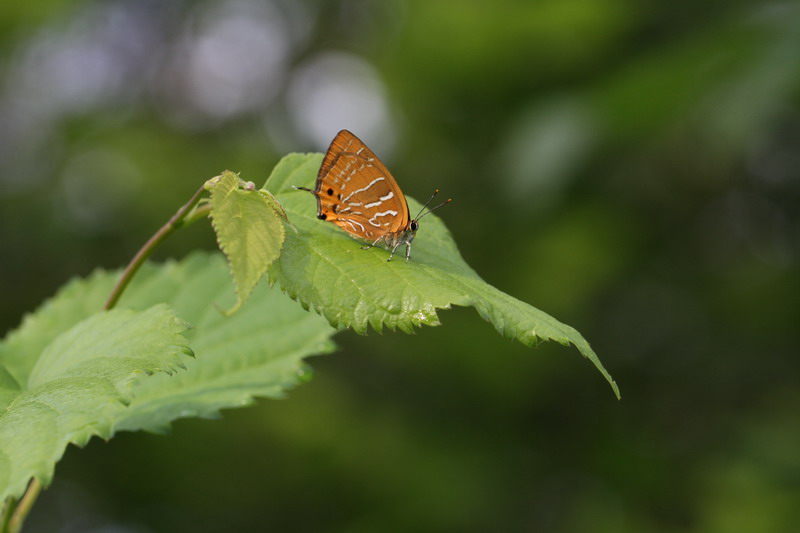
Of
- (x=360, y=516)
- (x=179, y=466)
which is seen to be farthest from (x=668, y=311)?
(x=179, y=466)

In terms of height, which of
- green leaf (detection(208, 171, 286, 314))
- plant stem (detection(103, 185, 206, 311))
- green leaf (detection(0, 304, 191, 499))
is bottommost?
green leaf (detection(0, 304, 191, 499))

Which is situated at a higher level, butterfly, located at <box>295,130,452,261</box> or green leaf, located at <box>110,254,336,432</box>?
butterfly, located at <box>295,130,452,261</box>

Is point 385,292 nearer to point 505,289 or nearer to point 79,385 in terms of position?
point 79,385

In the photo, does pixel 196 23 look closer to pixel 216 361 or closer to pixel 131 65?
pixel 131 65

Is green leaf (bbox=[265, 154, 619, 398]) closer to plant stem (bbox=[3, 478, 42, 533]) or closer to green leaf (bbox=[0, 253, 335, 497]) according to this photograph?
green leaf (bbox=[0, 253, 335, 497])

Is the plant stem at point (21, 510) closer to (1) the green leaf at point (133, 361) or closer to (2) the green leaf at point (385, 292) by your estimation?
(1) the green leaf at point (133, 361)

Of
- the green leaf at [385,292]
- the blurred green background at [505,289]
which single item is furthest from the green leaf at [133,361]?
the blurred green background at [505,289]

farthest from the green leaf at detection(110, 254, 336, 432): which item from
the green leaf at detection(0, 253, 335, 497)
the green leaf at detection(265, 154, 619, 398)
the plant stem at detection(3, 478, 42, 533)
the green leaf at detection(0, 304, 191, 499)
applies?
the green leaf at detection(265, 154, 619, 398)

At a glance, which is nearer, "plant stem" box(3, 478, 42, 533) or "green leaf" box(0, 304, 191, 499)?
"green leaf" box(0, 304, 191, 499)
